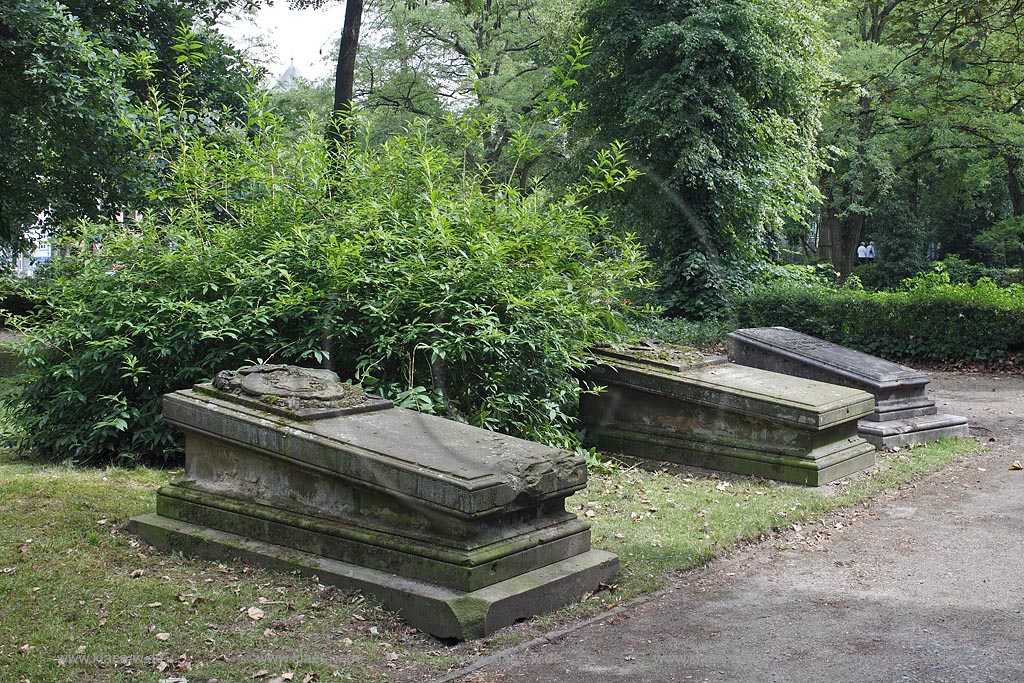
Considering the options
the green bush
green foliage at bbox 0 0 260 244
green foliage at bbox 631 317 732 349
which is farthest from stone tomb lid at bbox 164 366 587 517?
green foliage at bbox 631 317 732 349

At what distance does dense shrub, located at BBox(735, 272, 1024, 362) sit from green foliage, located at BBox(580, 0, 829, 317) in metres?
1.89

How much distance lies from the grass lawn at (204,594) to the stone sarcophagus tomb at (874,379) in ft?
7.96

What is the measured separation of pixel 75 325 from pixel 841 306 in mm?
12715

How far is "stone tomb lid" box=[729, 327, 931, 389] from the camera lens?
29.8ft

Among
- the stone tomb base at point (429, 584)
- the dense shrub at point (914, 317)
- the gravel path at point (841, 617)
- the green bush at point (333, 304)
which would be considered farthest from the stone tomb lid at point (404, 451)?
the dense shrub at point (914, 317)

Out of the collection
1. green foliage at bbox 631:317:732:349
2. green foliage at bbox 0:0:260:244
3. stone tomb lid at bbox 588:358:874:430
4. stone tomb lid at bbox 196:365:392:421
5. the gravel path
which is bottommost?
the gravel path

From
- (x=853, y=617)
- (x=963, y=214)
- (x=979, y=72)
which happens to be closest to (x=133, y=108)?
(x=853, y=617)

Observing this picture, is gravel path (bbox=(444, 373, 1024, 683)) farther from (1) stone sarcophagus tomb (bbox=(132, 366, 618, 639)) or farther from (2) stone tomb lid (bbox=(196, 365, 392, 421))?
(2) stone tomb lid (bbox=(196, 365, 392, 421))

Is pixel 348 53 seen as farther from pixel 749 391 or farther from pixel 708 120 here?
pixel 749 391

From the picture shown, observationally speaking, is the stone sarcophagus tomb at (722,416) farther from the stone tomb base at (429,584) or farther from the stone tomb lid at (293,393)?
the stone tomb lid at (293,393)

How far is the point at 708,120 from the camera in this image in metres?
18.0

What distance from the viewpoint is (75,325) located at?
7.19m

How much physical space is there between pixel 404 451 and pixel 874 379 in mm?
6006

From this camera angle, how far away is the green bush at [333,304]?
690 centimetres
